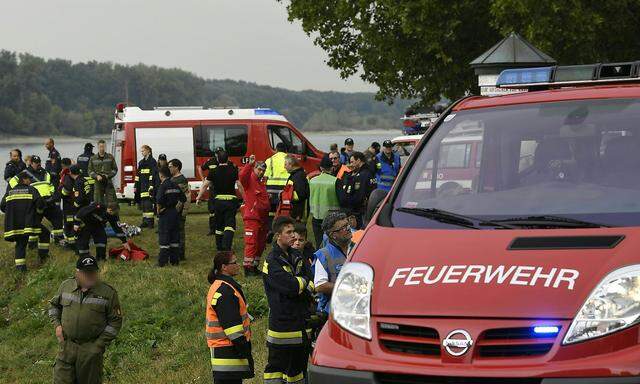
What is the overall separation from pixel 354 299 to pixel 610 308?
120 cm

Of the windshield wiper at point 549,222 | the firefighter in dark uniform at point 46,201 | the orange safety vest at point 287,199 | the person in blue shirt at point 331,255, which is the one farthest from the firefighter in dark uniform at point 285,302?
the firefighter in dark uniform at point 46,201

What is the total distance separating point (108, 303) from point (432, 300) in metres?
6.12

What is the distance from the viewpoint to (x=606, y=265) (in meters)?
4.51

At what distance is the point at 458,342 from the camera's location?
14.8 feet

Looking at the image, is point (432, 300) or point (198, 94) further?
point (198, 94)

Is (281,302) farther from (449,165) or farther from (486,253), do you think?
(486,253)

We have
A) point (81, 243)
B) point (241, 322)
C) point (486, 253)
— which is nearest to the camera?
point (486, 253)

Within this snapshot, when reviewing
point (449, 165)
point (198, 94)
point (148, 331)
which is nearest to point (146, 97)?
point (198, 94)

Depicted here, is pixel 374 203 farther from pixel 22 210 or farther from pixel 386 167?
pixel 22 210

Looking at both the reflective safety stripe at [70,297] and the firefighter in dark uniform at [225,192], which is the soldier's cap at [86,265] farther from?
the firefighter in dark uniform at [225,192]

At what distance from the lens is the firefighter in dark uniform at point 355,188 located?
1529 cm

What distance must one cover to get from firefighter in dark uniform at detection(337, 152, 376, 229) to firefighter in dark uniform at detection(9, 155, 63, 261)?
7.08 m

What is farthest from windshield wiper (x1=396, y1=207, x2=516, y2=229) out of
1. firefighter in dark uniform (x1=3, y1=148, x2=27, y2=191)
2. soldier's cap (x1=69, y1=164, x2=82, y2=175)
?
firefighter in dark uniform (x1=3, y1=148, x2=27, y2=191)

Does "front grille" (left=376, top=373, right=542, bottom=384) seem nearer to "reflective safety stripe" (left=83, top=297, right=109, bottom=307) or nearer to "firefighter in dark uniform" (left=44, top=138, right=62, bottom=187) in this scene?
"reflective safety stripe" (left=83, top=297, right=109, bottom=307)
